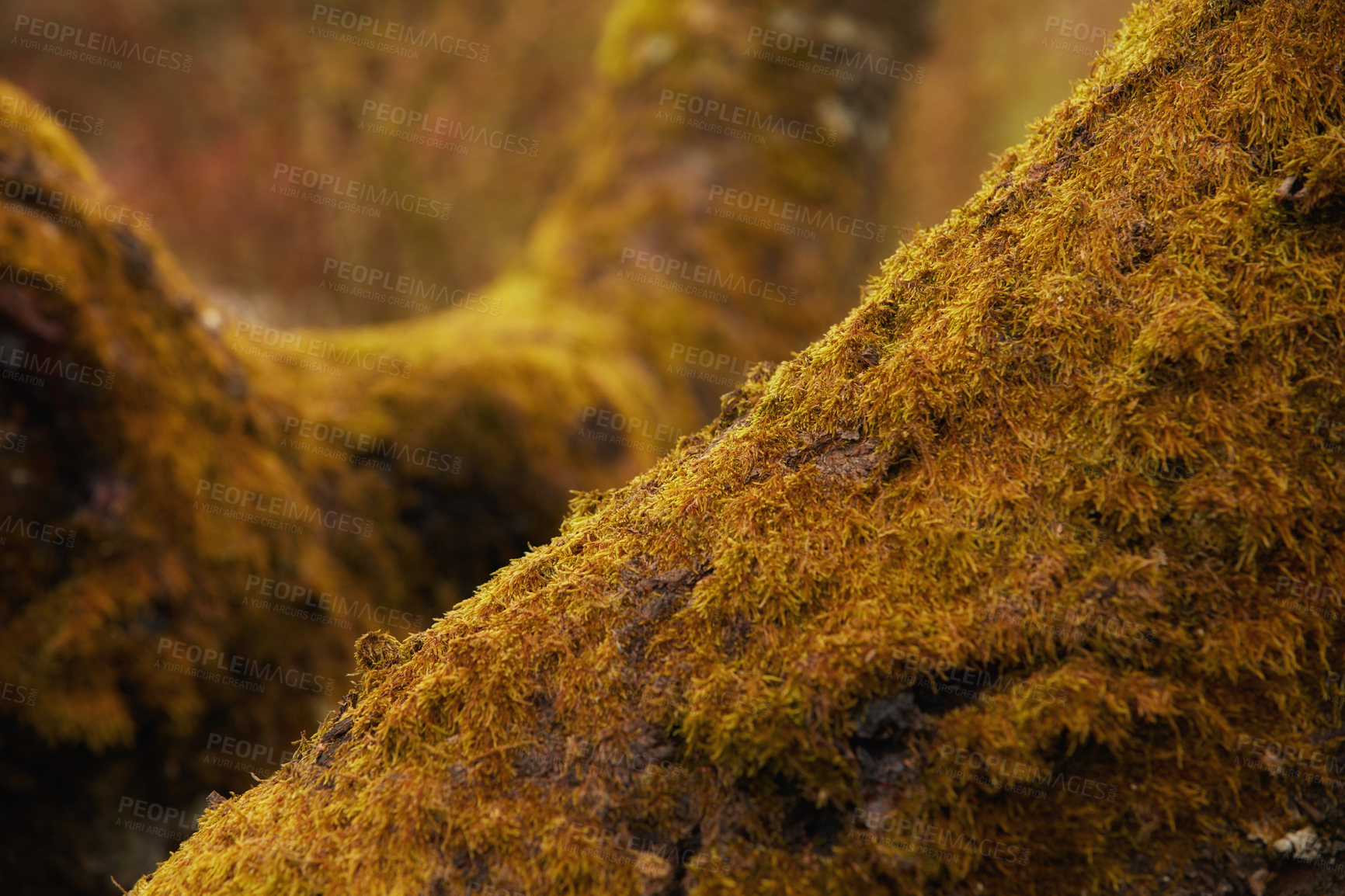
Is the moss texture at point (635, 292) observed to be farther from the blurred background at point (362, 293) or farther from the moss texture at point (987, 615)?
the moss texture at point (987, 615)

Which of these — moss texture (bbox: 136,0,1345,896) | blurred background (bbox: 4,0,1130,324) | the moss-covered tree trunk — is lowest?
moss texture (bbox: 136,0,1345,896)

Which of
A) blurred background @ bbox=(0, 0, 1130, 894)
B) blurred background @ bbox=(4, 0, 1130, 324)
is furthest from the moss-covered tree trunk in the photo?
blurred background @ bbox=(4, 0, 1130, 324)

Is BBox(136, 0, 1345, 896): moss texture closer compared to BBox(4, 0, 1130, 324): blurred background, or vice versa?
BBox(136, 0, 1345, 896): moss texture

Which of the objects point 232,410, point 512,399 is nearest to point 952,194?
point 512,399

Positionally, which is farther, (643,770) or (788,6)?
(788,6)

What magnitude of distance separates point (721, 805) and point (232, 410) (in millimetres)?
2968

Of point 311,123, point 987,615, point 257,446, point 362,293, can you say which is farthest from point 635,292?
point 311,123

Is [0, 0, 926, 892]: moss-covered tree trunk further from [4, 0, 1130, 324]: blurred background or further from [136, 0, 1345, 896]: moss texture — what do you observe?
[4, 0, 1130, 324]: blurred background

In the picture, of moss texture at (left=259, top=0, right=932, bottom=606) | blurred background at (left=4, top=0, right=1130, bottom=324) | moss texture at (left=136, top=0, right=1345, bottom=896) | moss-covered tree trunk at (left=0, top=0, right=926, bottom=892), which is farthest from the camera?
blurred background at (left=4, top=0, right=1130, bottom=324)

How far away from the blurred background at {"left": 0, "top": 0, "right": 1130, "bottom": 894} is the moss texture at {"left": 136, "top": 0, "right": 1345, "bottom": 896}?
0.50 meters

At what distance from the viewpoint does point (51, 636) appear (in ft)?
9.34

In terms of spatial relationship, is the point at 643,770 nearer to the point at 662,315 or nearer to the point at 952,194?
the point at 662,315

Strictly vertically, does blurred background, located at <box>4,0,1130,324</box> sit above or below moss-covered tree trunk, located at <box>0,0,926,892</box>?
above

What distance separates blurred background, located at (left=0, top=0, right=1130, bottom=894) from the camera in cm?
295
